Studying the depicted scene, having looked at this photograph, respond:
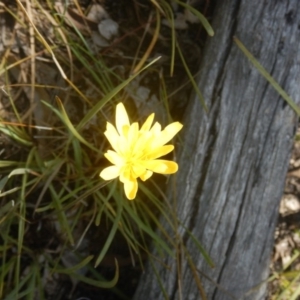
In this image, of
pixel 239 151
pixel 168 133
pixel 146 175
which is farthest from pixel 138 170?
pixel 239 151

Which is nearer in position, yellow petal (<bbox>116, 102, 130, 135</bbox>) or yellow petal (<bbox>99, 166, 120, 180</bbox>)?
yellow petal (<bbox>99, 166, 120, 180</bbox>)

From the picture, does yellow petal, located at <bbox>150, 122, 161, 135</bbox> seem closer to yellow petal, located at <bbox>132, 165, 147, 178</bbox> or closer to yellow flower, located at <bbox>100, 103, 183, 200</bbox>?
yellow flower, located at <bbox>100, 103, 183, 200</bbox>

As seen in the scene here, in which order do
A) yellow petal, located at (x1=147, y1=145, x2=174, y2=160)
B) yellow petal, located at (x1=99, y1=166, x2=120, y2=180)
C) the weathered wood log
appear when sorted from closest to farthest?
yellow petal, located at (x1=99, y1=166, x2=120, y2=180), yellow petal, located at (x1=147, y1=145, x2=174, y2=160), the weathered wood log

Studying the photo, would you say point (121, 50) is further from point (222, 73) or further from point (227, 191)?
point (227, 191)

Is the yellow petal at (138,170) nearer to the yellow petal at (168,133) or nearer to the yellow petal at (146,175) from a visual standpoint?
the yellow petal at (146,175)

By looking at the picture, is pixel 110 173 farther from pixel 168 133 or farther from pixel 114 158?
pixel 168 133

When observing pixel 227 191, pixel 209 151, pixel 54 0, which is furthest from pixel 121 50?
pixel 227 191

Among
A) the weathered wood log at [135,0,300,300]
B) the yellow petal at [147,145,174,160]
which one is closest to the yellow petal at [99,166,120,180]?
the yellow petal at [147,145,174,160]
